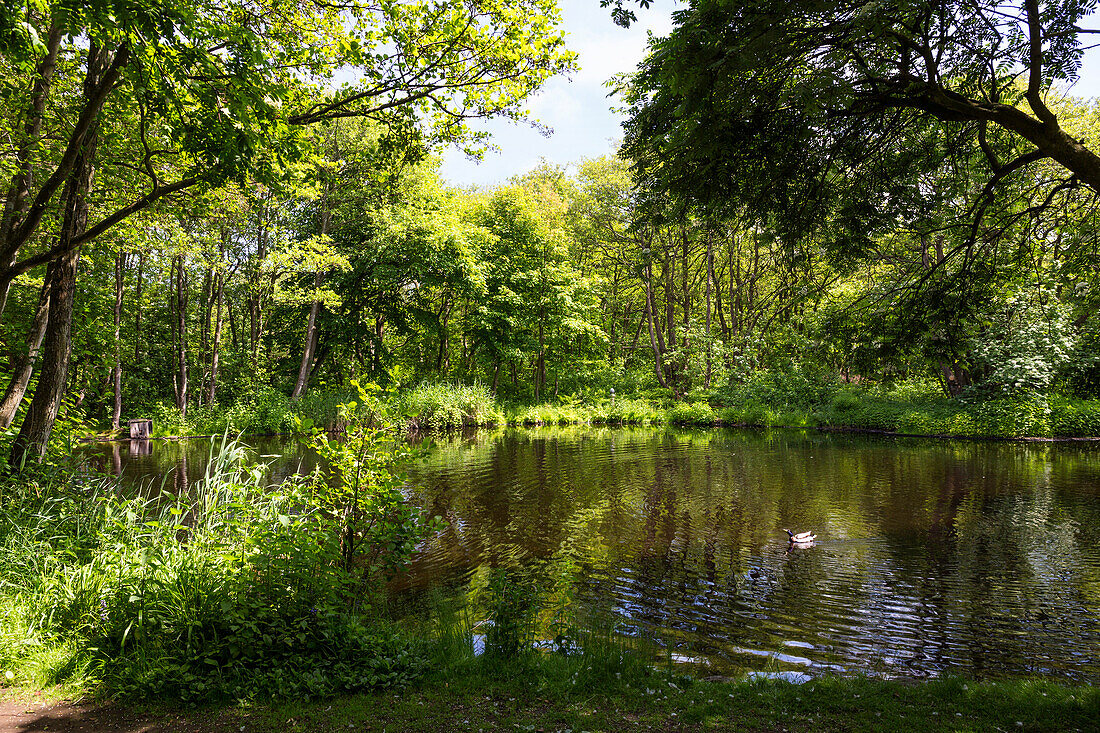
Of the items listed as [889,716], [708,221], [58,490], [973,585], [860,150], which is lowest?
[973,585]

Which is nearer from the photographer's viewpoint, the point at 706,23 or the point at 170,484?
the point at 706,23

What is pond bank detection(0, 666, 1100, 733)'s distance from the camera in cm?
319

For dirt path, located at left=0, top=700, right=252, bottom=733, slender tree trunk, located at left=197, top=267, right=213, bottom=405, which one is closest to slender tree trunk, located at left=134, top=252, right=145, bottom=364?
slender tree trunk, located at left=197, top=267, right=213, bottom=405

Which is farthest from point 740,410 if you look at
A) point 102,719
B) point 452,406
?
point 102,719

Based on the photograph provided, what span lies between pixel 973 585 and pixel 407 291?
27.7 meters

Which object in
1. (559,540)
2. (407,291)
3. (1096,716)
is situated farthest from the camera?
(407,291)

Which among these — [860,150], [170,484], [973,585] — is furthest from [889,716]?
[170,484]

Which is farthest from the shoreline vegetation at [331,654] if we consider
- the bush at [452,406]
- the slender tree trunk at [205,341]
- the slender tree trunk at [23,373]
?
the slender tree trunk at [205,341]

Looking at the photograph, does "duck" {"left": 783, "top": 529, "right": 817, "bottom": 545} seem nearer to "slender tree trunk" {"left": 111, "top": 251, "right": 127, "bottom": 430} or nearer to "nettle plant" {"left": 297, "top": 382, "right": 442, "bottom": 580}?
"nettle plant" {"left": 297, "top": 382, "right": 442, "bottom": 580}

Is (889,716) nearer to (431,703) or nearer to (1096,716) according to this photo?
(1096,716)

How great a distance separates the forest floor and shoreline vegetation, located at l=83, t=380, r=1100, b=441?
12.2 metres

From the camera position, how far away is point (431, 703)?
3.50m

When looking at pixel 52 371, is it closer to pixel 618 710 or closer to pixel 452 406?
pixel 618 710

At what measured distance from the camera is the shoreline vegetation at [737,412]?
1850cm
